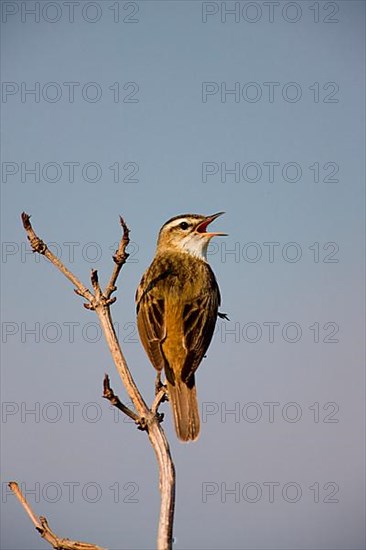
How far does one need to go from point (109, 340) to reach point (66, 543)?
1.05 meters

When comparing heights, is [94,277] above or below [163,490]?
above

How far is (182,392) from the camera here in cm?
602

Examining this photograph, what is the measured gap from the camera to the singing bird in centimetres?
598

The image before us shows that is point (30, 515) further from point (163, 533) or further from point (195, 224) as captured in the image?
point (195, 224)

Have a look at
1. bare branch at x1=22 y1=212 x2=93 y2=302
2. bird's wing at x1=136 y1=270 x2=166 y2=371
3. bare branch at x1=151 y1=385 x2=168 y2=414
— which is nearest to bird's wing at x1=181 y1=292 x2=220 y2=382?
bird's wing at x1=136 y1=270 x2=166 y2=371

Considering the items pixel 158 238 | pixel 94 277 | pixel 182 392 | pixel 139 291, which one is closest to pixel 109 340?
pixel 94 277

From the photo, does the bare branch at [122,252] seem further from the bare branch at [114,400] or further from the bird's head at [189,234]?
the bird's head at [189,234]

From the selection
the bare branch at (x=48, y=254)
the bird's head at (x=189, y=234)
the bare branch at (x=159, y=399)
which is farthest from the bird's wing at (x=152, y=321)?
the bare branch at (x=48, y=254)

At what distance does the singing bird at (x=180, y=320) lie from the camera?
19.6ft

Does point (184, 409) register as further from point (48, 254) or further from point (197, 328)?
point (48, 254)

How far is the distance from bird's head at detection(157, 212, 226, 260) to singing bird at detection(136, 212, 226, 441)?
3 centimetres

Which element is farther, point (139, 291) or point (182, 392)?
point (139, 291)

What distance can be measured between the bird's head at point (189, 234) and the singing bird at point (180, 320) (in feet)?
0.11

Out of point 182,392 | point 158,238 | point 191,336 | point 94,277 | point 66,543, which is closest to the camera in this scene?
point 66,543
